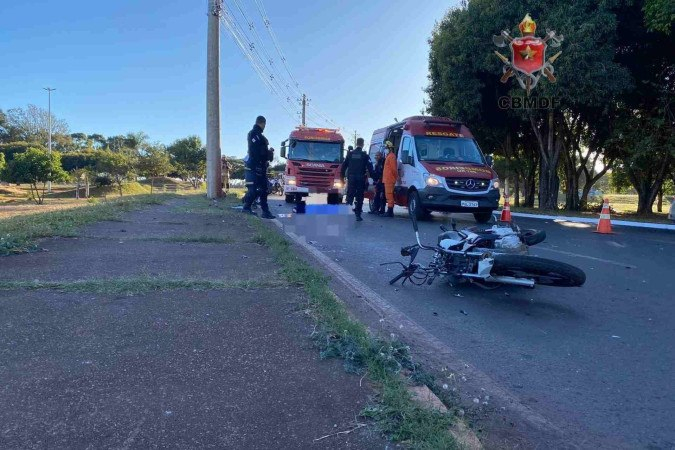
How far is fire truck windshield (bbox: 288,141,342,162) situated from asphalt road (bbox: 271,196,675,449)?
1065 centimetres

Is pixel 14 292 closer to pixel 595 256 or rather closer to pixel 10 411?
pixel 10 411

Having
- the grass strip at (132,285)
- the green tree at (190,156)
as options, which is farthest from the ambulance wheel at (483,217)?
the green tree at (190,156)

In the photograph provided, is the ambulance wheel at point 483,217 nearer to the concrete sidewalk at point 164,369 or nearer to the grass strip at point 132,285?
the concrete sidewalk at point 164,369

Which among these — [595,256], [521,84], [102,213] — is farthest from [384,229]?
Answer: [521,84]

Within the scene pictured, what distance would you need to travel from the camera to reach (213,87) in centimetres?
1784

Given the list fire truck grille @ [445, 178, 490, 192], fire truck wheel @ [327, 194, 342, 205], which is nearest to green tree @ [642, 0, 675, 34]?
fire truck grille @ [445, 178, 490, 192]

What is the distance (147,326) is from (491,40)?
17712 mm

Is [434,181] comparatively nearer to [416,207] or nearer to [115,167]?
[416,207]

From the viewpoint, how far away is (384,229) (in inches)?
426

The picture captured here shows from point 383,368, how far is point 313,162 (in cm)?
1531

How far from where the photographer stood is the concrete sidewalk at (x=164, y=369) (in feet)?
7.68

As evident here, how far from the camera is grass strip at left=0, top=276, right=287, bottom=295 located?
4527mm

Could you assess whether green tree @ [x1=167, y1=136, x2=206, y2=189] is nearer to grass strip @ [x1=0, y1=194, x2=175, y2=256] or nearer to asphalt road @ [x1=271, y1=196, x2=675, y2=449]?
grass strip @ [x1=0, y1=194, x2=175, y2=256]

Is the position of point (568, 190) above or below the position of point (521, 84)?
below
